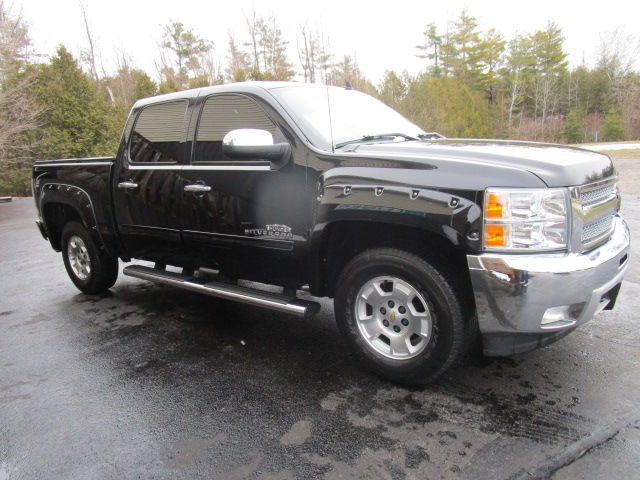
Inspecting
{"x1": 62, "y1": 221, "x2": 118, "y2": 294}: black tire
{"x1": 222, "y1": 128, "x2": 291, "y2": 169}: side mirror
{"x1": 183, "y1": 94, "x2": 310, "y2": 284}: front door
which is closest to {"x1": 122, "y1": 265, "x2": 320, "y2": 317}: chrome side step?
{"x1": 183, "y1": 94, "x2": 310, "y2": 284}: front door

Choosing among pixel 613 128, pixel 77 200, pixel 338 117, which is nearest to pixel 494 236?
pixel 338 117

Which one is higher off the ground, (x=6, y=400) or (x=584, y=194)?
(x=584, y=194)

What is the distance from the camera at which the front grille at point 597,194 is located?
2696mm

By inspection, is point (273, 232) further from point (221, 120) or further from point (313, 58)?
point (313, 58)

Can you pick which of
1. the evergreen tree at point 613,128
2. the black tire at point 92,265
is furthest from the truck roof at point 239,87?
the evergreen tree at point 613,128

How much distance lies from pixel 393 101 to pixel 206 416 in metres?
26.2

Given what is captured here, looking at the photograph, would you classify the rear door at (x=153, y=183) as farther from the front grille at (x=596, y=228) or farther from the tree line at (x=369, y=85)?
the tree line at (x=369, y=85)

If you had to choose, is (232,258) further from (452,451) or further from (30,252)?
(30,252)

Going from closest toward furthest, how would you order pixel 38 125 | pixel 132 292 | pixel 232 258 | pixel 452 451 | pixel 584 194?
pixel 452 451 → pixel 584 194 → pixel 232 258 → pixel 132 292 → pixel 38 125

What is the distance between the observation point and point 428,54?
2403 inches

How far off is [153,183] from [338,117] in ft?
5.80

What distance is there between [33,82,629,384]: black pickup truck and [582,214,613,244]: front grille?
0.01 metres

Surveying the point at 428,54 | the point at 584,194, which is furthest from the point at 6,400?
the point at 428,54

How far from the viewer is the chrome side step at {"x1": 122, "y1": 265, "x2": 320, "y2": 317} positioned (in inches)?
131
